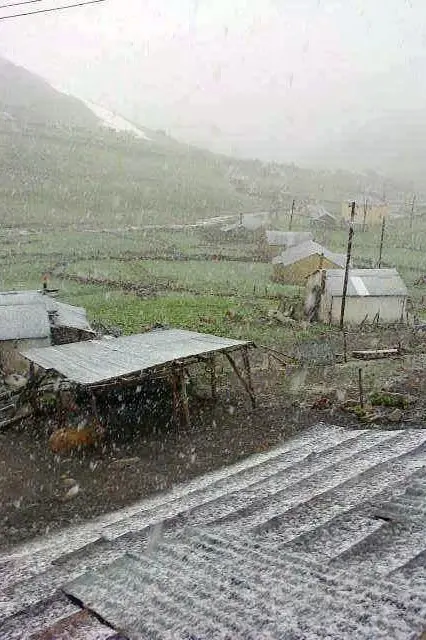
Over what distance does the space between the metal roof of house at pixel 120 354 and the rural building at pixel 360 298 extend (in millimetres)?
15697

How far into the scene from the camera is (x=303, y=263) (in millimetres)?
45781

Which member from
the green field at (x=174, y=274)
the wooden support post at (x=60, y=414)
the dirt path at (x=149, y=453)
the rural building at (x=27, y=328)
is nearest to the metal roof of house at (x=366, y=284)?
the green field at (x=174, y=274)

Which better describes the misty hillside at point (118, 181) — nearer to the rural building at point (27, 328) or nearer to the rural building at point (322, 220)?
the rural building at point (322, 220)

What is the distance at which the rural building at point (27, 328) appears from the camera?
21.5 metres

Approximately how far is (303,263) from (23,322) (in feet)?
91.7

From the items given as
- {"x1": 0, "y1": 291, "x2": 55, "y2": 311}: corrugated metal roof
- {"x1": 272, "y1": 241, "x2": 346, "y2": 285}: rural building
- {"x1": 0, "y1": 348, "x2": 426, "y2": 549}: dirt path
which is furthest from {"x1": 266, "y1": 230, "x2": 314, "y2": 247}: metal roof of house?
{"x1": 0, "y1": 348, "x2": 426, "y2": 549}: dirt path

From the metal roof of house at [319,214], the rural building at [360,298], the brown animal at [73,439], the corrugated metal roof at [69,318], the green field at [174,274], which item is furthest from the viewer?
the metal roof of house at [319,214]

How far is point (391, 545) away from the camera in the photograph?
7.27 m

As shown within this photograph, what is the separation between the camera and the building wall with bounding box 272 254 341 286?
1767 inches

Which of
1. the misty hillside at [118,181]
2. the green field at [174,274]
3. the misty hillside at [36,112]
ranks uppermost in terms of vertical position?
the misty hillside at [36,112]

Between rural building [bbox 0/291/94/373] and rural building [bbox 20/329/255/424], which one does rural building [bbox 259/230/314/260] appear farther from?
rural building [bbox 20/329/255/424]

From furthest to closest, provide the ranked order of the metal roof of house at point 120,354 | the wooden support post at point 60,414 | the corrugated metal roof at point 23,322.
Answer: the corrugated metal roof at point 23,322 < the wooden support post at point 60,414 < the metal roof of house at point 120,354

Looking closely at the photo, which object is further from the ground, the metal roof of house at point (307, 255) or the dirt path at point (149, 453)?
the metal roof of house at point (307, 255)

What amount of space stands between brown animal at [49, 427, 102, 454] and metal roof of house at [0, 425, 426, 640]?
448cm
